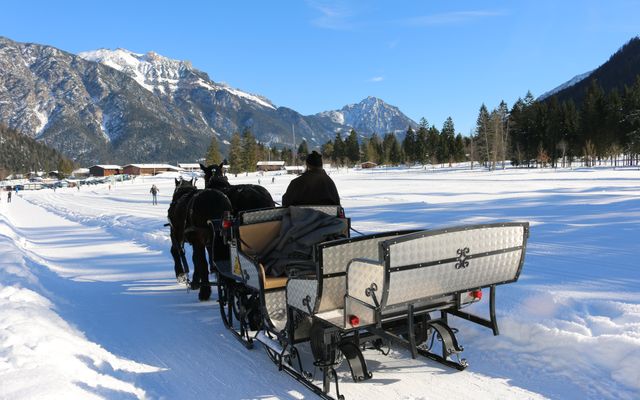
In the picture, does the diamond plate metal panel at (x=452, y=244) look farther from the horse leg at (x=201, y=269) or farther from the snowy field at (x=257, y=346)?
the horse leg at (x=201, y=269)

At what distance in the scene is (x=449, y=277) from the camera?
436cm

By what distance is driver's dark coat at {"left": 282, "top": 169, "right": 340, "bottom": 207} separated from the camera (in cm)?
664

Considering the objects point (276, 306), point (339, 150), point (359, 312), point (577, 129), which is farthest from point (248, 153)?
point (359, 312)

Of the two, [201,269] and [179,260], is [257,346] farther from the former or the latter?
[179,260]

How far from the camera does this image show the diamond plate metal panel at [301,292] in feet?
15.0

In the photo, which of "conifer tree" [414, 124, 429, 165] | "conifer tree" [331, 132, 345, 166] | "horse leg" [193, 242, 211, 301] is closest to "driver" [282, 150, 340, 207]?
"horse leg" [193, 242, 211, 301]

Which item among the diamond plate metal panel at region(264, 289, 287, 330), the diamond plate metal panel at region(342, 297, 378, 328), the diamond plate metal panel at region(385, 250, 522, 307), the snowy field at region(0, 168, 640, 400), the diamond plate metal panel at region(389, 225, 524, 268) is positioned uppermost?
the diamond plate metal panel at region(389, 225, 524, 268)

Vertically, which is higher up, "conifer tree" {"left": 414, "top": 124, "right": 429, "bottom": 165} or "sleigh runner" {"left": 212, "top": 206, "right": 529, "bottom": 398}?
"conifer tree" {"left": 414, "top": 124, "right": 429, "bottom": 165}

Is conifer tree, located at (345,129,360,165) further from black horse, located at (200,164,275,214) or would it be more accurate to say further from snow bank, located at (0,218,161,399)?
snow bank, located at (0,218,161,399)

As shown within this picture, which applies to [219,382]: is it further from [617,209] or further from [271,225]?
[617,209]

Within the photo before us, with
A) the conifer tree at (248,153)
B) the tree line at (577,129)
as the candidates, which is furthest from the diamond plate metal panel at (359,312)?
the conifer tree at (248,153)

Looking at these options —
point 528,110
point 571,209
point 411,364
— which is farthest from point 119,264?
point 528,110

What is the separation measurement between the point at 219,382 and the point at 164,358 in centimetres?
110

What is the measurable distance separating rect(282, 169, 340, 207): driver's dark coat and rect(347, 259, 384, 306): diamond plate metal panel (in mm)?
2478
